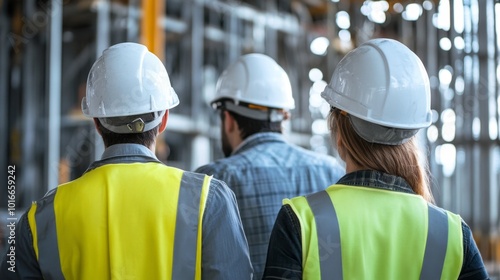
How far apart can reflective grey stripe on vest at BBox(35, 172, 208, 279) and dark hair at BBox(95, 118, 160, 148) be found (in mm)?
273

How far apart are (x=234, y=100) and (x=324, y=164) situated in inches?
28.0

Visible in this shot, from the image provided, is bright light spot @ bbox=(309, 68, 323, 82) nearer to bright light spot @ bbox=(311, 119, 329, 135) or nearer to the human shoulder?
bright light spot @ bbox=(311, 119, 329, 135)

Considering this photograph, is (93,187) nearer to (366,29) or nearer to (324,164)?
(324,164)

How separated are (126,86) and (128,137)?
198 millimetres

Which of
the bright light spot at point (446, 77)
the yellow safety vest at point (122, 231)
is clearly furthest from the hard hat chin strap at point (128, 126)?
the bright light spot at point (446, 77)

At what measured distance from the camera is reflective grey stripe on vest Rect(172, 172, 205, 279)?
200 cm

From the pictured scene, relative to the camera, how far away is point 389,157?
2.04 meters

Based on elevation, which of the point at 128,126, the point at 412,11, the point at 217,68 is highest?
the point at 412,11

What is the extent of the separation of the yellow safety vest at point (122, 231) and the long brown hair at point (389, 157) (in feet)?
1.75

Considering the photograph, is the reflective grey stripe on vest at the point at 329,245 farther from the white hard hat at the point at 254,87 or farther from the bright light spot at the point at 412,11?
the bright light spot at the point at 412,11

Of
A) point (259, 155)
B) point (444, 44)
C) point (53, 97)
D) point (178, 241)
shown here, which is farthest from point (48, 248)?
point (444, 44)

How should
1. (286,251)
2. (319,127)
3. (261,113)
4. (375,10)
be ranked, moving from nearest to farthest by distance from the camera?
1. (286,251)
2. (261,113)
3. (375,10)
4. (319,127)

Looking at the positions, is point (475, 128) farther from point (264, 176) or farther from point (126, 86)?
point (126, 86)

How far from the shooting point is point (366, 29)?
1004 cm
